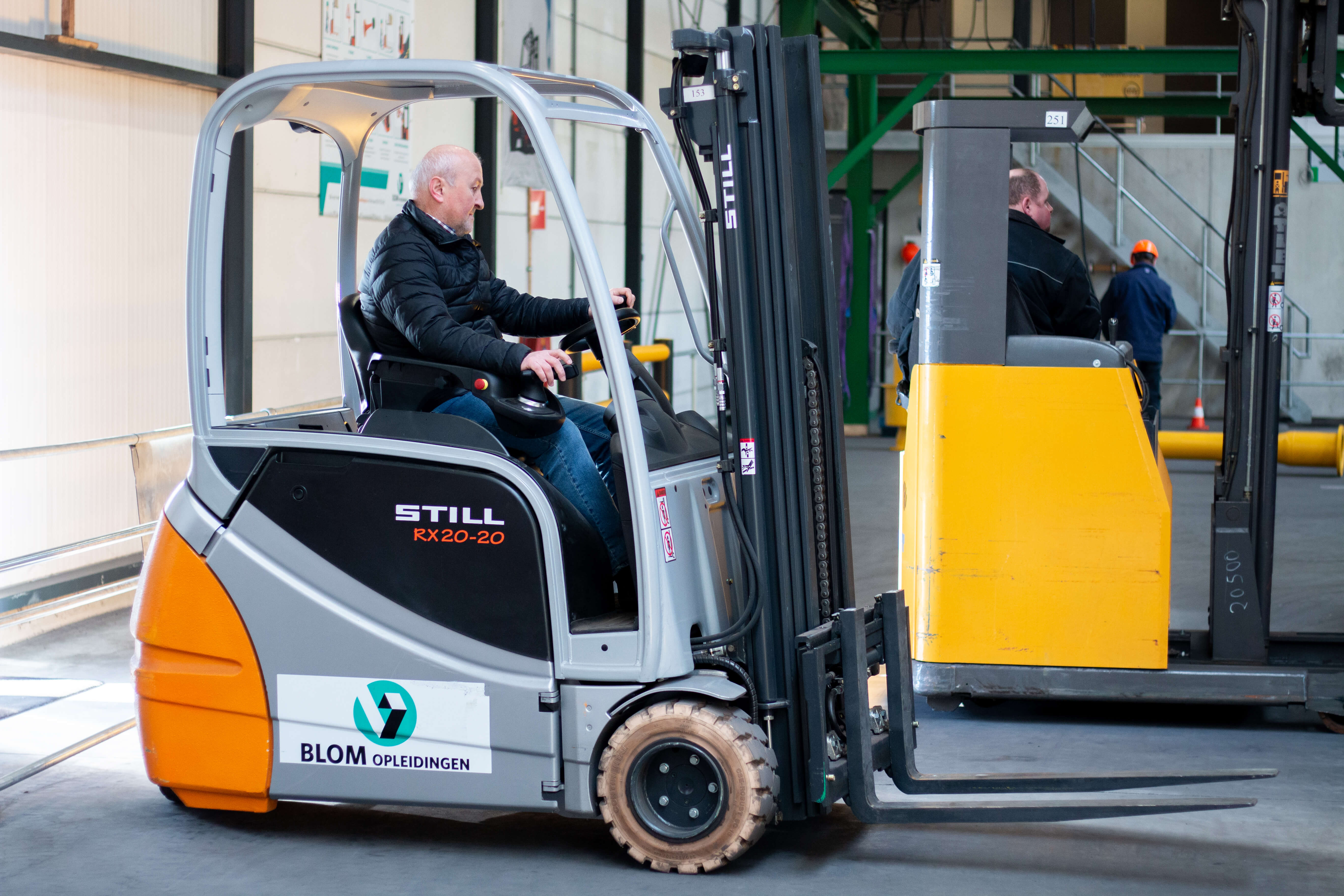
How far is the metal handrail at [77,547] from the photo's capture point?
568 cm

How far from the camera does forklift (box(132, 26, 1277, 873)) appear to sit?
3.72 meters

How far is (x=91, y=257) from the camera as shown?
23.3ft

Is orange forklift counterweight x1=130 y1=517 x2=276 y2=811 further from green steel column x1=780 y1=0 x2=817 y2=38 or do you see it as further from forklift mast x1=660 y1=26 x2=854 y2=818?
green steel column x1=780 y1=0 x2=817 y2=38

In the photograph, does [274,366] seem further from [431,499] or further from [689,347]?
[689,347]

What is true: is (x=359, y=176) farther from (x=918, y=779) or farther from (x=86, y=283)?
(x=86, y=283)

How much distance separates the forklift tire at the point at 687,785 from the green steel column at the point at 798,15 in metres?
14.0

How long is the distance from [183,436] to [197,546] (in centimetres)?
274

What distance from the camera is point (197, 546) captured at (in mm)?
4023

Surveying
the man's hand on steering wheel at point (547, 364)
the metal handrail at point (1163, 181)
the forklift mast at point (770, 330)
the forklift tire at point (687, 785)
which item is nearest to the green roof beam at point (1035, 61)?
the metal handrail at point (1163, 181)

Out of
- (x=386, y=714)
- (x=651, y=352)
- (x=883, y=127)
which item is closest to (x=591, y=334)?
(x=386, y=714)

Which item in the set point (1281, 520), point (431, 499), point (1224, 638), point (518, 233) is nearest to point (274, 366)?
point (518, 233)

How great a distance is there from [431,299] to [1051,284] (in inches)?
101

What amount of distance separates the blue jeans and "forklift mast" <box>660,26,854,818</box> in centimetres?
39

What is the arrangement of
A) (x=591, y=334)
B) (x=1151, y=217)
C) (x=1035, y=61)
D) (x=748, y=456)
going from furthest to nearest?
(x=1151, y=217)
(x=1035, y=61)
(x=591, y=334)
(x=748, y=456)
